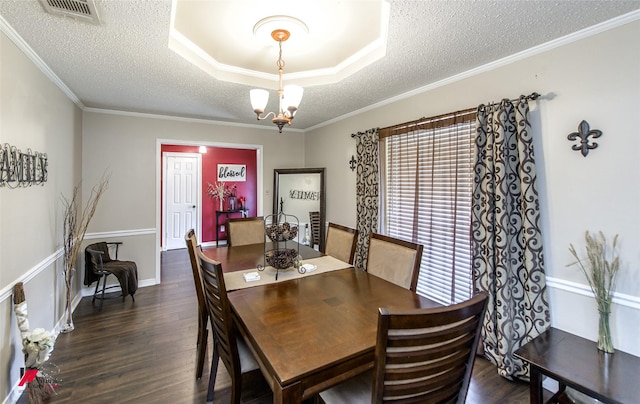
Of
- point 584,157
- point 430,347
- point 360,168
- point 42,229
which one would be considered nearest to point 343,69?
point 360,168

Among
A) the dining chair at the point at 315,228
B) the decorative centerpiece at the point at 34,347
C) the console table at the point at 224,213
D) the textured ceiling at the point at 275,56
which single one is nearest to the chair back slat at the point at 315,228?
the dining chair at the point at 315,228

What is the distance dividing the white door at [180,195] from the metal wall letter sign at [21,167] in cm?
410

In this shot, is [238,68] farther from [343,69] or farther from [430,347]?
[430,347]

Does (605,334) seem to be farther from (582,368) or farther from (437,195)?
(437,195)

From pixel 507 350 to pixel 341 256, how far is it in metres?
1.46

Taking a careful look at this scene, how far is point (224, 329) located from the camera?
1.58 m

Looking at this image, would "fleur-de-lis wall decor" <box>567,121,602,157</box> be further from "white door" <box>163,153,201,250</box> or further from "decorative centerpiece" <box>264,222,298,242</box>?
"white door" <box>163,153,201,250</box>

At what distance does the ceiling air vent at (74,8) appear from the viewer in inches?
62.0

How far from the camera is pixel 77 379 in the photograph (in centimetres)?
215

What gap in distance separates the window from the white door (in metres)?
4.92

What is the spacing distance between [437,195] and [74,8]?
3039 millimetres

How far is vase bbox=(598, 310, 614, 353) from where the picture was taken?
1690 millimetres

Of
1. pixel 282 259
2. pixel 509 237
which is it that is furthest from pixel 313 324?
pixel 509 237

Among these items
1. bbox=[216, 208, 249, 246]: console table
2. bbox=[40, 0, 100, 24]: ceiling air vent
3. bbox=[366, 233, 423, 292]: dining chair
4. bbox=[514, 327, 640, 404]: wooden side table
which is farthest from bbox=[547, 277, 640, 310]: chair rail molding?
bbox=[216, 208, 249, 246]: console table
